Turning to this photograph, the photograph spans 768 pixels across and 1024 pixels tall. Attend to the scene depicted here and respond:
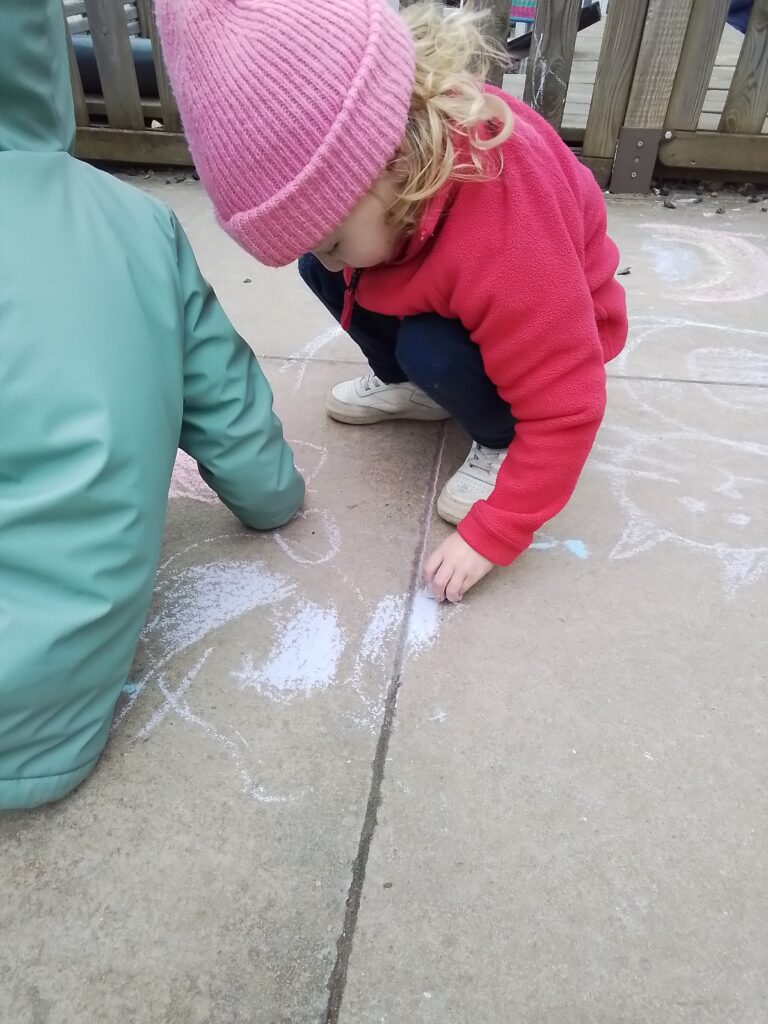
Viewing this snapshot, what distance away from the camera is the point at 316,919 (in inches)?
36.0

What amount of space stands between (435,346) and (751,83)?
7.83 ft

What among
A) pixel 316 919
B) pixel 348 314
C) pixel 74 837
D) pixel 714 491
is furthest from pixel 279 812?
pixel 714 491

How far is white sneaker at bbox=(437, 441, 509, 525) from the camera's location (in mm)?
1484

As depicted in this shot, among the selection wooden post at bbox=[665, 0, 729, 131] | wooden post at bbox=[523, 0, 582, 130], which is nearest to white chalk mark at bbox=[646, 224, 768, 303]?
wooden post at bbox=[665, 0, 729, 131]

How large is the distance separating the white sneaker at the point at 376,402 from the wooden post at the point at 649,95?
6.29 feet

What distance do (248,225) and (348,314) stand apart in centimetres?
47

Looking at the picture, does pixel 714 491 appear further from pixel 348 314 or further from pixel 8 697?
pixel 8 697

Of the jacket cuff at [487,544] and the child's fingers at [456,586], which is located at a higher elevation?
the jacket cuff at [487,544]

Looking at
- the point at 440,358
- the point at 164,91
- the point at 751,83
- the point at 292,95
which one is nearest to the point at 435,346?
the point at 440,358

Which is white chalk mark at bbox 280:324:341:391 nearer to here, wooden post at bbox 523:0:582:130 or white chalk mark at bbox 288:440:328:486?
white chalk mark at bbox 288:440:328:486

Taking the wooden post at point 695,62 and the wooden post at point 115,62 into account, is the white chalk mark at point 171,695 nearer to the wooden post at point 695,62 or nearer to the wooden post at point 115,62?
the wooden post at point 695,62

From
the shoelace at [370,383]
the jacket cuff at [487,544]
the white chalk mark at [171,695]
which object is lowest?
the white chalk mark at [171,695]

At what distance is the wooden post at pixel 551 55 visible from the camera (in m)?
2.83

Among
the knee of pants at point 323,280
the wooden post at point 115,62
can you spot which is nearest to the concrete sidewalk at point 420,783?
the knee of pants at point 323,280
